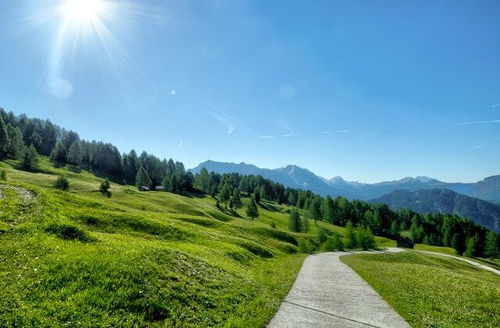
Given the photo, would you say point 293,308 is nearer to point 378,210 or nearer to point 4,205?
point 4,205

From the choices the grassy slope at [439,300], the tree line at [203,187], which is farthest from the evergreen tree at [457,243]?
the grassy slope at [439,300]

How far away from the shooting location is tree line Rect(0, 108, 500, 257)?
13850 centimetres

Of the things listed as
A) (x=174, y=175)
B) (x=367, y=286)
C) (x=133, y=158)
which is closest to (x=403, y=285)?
(x=367, y=286)

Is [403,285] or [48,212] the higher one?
[48,212]

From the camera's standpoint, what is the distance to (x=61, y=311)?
11367mm

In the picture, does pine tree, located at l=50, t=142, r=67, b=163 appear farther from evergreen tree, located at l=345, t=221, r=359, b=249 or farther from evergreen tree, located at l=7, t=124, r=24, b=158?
evergreen tree, located at l=345, t=221, r=359, b=249

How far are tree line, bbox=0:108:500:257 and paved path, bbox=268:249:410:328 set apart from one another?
10645 centimetres

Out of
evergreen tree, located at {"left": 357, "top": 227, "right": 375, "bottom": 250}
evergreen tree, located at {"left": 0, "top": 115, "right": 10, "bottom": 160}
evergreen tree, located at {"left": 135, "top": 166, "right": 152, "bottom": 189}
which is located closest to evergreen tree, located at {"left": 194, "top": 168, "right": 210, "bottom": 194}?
evergreen tree, located at {"left": 135, "top": 166, "right": 152, "bottom": 189}

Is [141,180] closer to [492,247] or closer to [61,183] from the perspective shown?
[61,183]

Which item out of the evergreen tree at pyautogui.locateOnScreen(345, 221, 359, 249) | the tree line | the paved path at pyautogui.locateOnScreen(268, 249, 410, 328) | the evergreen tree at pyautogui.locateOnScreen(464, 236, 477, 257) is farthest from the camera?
the tree line


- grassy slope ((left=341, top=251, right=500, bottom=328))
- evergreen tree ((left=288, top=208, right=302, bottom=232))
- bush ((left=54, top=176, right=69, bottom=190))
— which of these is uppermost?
grassy slope ((left=341, top=251, right=500, bottom=328))

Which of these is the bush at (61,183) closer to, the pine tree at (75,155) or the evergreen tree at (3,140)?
the evergreen tree at (3,140)

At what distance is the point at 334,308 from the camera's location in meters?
17.0

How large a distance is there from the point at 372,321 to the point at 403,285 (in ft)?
39.9
